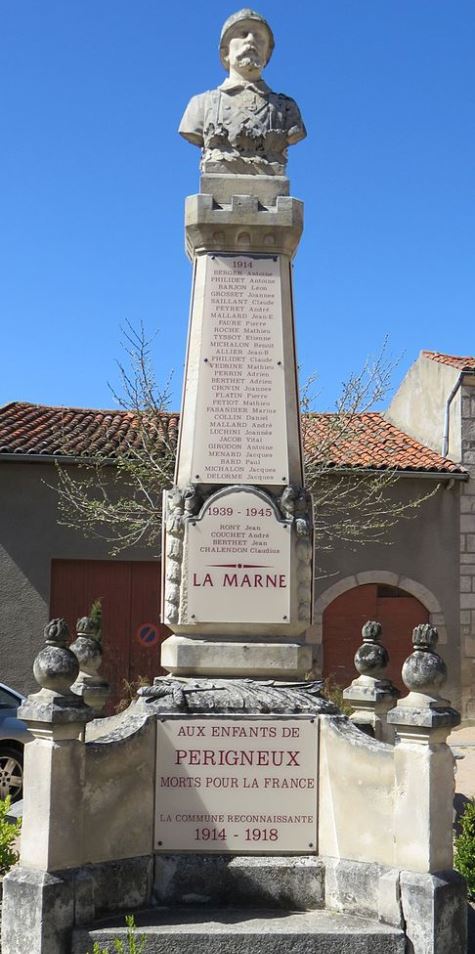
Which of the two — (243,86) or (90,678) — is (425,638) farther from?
(243,86)

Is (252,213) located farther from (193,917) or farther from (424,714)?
(193,917)

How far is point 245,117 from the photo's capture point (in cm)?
629

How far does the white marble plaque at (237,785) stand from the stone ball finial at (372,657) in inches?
86.7

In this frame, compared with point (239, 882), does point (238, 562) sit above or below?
above

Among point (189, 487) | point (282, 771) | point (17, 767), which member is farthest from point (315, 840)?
point (17, 767)

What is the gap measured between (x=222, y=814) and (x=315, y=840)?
499 mm

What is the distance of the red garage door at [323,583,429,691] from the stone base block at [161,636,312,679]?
12202 millimetres

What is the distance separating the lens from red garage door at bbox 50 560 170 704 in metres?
17.7

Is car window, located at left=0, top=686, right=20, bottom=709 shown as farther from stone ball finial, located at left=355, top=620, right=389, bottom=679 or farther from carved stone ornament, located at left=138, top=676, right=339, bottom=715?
carved stone ornament, located at left=138, top=676, right=339, bottom=715

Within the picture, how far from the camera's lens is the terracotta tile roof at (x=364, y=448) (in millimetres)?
17844

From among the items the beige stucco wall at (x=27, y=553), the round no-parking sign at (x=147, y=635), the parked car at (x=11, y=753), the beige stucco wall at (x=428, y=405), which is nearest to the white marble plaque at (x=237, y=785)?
the parked car at (x=11, y=753)

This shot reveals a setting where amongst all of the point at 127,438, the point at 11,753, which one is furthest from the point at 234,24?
the point at 127,438

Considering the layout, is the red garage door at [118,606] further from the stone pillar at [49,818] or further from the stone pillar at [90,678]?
the stone pillar at [49,818]

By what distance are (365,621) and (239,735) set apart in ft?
42.4
